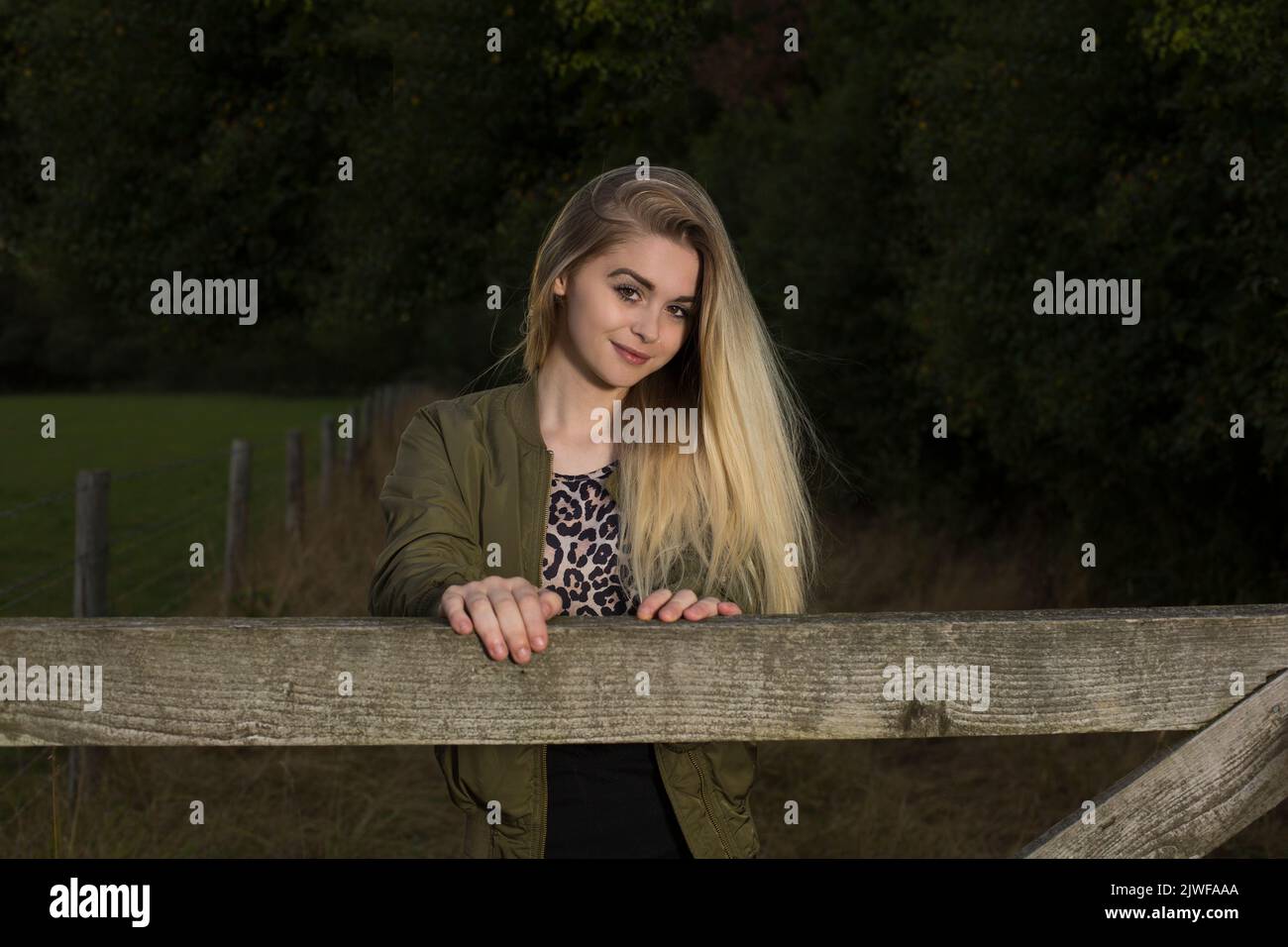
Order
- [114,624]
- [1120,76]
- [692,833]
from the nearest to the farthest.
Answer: [114,624]
[692,833]
[1120,76]

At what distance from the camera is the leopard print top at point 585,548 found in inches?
102

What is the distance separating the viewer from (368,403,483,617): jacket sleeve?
84.4 inches

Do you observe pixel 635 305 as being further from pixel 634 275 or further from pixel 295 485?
pixel 295 485

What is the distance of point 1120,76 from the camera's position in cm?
789

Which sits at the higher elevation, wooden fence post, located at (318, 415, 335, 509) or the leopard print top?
wooden fence post, located at (318, 415, 335, 509)

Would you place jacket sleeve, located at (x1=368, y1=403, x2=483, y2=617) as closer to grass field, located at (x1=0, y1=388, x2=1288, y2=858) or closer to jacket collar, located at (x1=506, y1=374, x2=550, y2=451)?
jacket collar, located at (x1=506, y1=374, x2=550, y2=451)

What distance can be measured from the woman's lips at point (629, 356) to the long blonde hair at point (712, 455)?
0.11 m

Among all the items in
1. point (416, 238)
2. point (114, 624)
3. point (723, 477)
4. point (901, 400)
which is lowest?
point (114, 624)

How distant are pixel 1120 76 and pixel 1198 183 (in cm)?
140

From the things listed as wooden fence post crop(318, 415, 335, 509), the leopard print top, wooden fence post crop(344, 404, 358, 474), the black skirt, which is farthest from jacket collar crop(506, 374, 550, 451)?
wooden fence post crop(318, 415, 335, 509)

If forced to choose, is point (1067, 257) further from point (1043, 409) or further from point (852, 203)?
point (852, 203)

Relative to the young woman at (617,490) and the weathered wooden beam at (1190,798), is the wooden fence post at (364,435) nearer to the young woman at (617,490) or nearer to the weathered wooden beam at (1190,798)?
the young woman at (617,490)

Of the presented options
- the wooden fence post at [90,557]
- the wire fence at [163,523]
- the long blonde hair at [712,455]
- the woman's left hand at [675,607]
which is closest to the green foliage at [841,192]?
the long blonde hair at [712,455]

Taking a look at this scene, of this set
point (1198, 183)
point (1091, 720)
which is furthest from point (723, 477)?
point (1198, 183)
